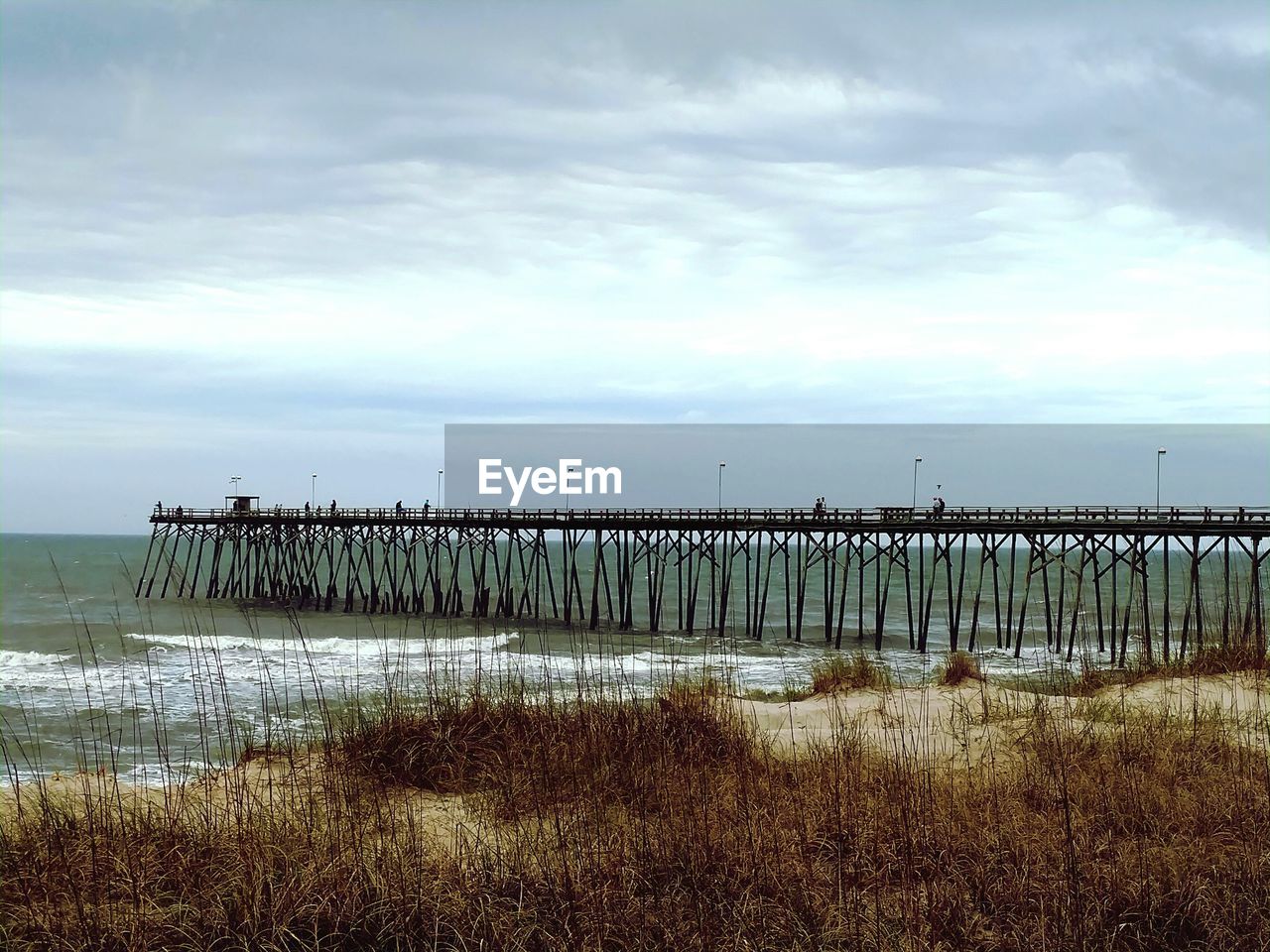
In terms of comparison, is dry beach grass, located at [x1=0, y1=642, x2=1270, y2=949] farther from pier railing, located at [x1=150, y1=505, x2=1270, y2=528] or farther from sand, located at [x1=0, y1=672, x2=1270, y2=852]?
pier railing, located at [x1=150, y1=505, x2=1270, y2=528]

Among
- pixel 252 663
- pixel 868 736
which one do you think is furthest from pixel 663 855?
pixel 252 663

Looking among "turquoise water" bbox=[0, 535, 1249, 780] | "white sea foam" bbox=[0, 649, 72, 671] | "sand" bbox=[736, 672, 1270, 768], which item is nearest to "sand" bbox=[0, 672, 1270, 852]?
"sand" bbox=[736, 672, 1270, 768]

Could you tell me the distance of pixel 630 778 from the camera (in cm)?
796

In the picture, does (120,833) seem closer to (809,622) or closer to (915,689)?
(915,689)

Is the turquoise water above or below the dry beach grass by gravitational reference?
below

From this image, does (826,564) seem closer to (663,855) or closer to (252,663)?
(252,663)

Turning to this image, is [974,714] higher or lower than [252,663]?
higher

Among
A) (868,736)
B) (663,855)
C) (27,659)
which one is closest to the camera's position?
(663,855)

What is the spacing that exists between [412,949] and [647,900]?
51.6 inches

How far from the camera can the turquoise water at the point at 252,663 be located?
10.4 metres

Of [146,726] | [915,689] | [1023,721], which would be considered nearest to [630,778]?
[1023,721]

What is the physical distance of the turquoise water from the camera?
1037 cm

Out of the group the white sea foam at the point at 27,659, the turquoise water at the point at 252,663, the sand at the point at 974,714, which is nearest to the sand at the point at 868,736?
the sand at the point at 974,714

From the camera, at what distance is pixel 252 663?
1032 inches
